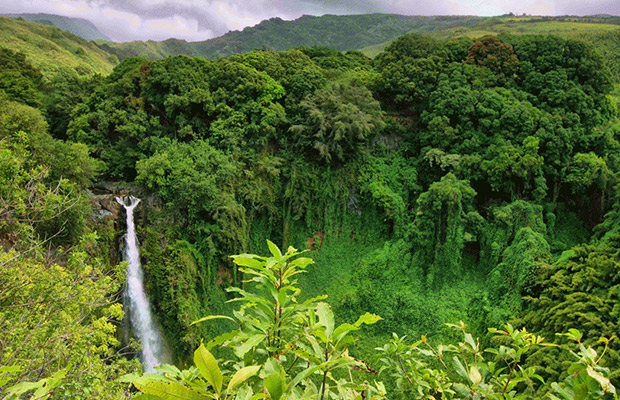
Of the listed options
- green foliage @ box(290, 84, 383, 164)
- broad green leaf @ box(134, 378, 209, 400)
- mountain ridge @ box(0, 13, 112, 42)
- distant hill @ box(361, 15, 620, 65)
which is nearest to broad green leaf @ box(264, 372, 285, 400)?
broad green leaf @ box(134, 378, 209, 400)

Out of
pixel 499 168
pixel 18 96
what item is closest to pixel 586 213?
pixel 499 168

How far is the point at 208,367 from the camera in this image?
857 millimetres

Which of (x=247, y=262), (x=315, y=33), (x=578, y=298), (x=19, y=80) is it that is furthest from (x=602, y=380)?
(x=315, y=33)

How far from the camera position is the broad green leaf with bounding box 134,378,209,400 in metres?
0.77

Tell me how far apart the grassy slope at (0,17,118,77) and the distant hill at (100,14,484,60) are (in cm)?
2246

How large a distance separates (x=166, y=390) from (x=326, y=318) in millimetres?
A: 627

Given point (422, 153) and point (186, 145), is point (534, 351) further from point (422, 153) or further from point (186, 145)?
point (186, 145)

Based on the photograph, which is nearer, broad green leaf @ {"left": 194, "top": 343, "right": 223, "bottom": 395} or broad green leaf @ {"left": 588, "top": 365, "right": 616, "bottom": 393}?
broad green leaf @ {"left": 194, "top": 343, "right": 223, "bottom": 395}

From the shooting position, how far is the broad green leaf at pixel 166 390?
30.5 inches

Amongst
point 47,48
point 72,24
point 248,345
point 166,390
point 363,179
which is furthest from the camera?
point 72,24

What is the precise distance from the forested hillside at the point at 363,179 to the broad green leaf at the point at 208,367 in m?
7.12

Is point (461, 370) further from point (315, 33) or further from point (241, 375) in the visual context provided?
point (315, 33)

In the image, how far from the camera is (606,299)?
633 centimetres

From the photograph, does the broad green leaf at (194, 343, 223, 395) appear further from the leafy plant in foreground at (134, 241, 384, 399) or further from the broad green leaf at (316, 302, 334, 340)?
the broad green leaf at (316, 302, 334, 340)
